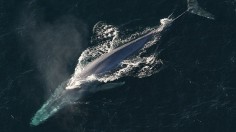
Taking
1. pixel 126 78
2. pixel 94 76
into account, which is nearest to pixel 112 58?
pixel 126 78

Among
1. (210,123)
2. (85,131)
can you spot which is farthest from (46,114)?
(210,123)

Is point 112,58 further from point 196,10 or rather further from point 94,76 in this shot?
point 196,10

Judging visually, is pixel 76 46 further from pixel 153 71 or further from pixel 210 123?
pixel 210 123

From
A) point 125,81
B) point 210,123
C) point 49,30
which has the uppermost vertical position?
point 49,30

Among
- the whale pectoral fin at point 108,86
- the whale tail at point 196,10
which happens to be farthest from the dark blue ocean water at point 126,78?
the whale tail at point 196,10

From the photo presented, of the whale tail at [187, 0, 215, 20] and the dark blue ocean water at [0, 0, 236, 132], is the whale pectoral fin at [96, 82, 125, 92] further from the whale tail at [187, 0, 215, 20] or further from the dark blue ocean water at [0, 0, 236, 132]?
the whale tail at [187, 0, 215, 20]

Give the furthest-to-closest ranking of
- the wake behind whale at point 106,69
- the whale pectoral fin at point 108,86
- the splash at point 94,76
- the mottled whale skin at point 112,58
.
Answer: the mottled whale skin at point 112,58 < the wake behind whale at point 106,69 < the whale pectoral fin at point 108,86 < the splash at point 94,76

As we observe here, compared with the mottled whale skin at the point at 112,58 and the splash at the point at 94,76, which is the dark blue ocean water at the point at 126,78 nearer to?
the splash at the point at 94,76
